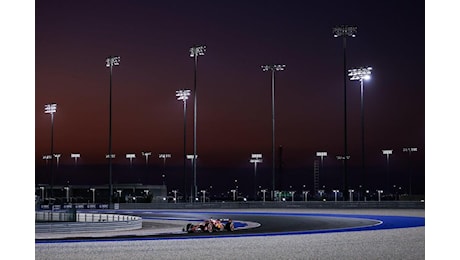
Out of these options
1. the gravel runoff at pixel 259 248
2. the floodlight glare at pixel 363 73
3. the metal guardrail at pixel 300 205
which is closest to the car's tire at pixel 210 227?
the gravel runoff at pixel 259 248

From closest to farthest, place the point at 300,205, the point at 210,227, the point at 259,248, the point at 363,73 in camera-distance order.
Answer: the point at 259,248 < the point at 210,227 < the point at 300,205 < the point at 363,73

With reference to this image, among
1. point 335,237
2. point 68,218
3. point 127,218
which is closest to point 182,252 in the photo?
point 335,237

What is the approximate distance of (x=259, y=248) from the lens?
1822cm

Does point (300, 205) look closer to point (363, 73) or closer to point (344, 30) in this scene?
point (363, 73)

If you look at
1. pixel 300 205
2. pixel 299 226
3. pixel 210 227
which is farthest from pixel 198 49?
pixel 210 227

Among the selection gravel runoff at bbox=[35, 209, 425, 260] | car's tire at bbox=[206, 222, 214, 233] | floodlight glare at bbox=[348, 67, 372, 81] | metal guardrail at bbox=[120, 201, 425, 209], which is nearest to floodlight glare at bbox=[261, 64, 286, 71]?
floodlight glare at bbox=[348, 67, 372, 81]

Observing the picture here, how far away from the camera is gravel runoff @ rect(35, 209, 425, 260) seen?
53.7ft

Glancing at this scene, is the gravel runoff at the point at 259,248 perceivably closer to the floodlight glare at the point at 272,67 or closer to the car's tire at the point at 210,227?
the car's tire at the point at 210,227

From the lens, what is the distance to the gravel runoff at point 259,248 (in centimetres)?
1636

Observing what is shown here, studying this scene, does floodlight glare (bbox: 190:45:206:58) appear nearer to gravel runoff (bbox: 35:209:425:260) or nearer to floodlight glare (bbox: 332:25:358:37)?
floodlight glare (bbox: 332:25:358:37)

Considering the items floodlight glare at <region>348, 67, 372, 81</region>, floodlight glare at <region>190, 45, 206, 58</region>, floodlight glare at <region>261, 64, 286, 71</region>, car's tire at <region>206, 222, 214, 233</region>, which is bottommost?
car's tire at <region>206, 222, 214, 233</region>

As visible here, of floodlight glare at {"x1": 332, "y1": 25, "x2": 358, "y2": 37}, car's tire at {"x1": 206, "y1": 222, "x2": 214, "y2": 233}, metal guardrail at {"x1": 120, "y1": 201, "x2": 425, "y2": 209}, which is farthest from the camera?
floodlight glare at {"x1": 332, "y1": 25, "x2": 358, "y2": 37}
